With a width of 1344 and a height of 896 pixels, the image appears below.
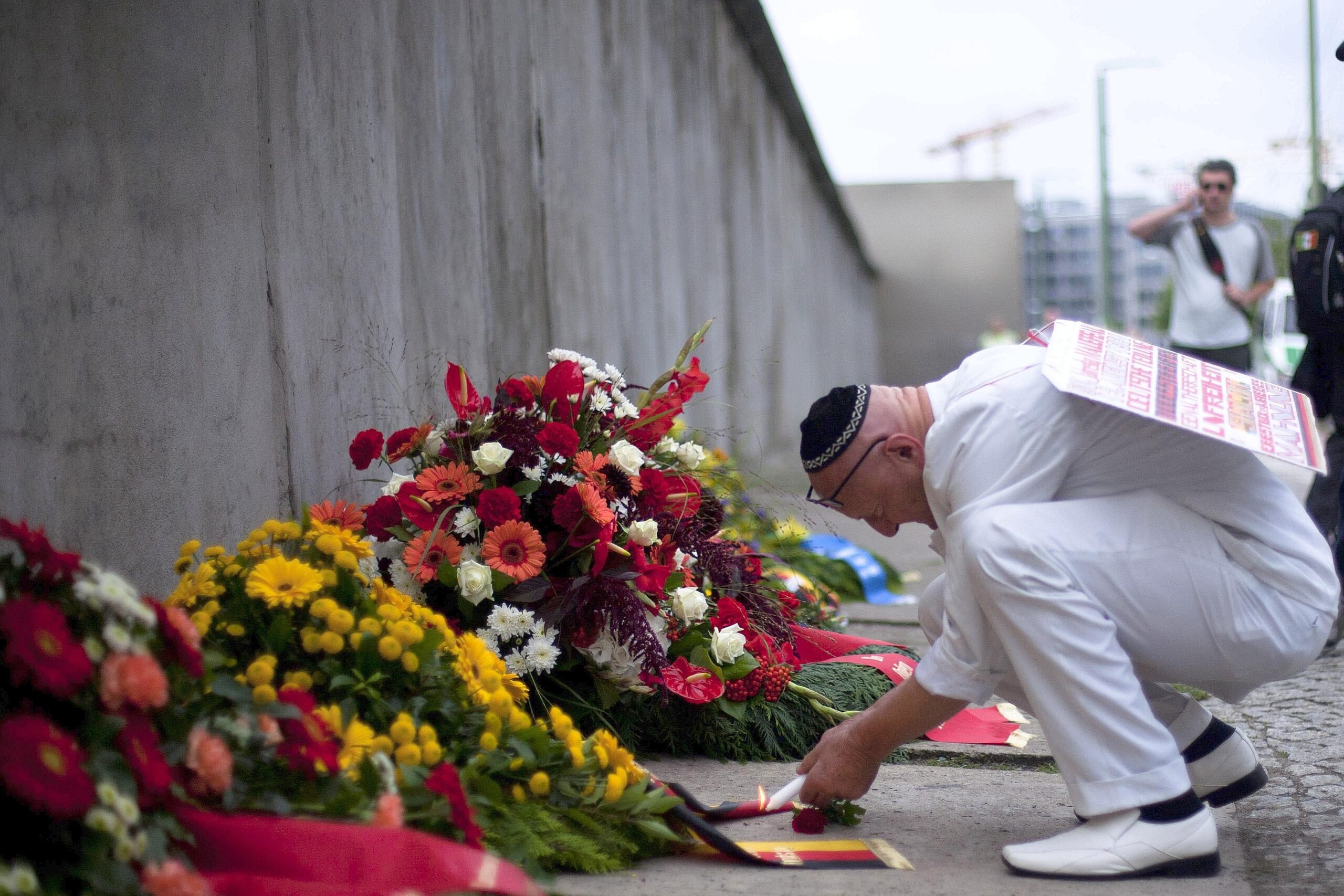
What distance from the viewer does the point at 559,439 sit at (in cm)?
259

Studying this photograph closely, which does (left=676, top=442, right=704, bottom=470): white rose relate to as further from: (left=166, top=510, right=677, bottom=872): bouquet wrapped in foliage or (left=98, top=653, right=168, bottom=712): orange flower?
(left=98, top=653, right=168, bottom=712): orange flower

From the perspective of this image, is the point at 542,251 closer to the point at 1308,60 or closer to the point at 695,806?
the point at 695,806

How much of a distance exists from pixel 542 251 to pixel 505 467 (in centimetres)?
218

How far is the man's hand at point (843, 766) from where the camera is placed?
2123 mm

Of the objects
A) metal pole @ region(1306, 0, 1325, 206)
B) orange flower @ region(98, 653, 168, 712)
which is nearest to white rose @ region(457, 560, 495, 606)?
orange flower @ region(98, 653, 168, 712)

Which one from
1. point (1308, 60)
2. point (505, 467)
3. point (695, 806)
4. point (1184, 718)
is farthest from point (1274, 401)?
point (1308, 60)

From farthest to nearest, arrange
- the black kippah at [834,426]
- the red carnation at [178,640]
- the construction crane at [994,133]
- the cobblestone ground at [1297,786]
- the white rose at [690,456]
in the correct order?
1. the construction crane at [994,133]
2. the white rose at [690,456]
3. the black kippah at [834,426]
4. the cobblestone ground at [1297,786]
5. the red carnation at [178,640]

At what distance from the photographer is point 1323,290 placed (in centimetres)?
427

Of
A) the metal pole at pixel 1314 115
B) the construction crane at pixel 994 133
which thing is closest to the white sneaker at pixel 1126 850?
the metal pole at pixel 1314 115

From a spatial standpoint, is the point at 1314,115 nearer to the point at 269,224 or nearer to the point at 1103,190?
the point at 1103,190

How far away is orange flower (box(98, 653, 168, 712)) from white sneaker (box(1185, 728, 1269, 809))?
5.74ft

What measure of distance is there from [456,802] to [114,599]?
51cm

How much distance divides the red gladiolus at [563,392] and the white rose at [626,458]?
15 centimetres

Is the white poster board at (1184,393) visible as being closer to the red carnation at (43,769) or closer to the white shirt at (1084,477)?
the white shirt at (1084,477)
